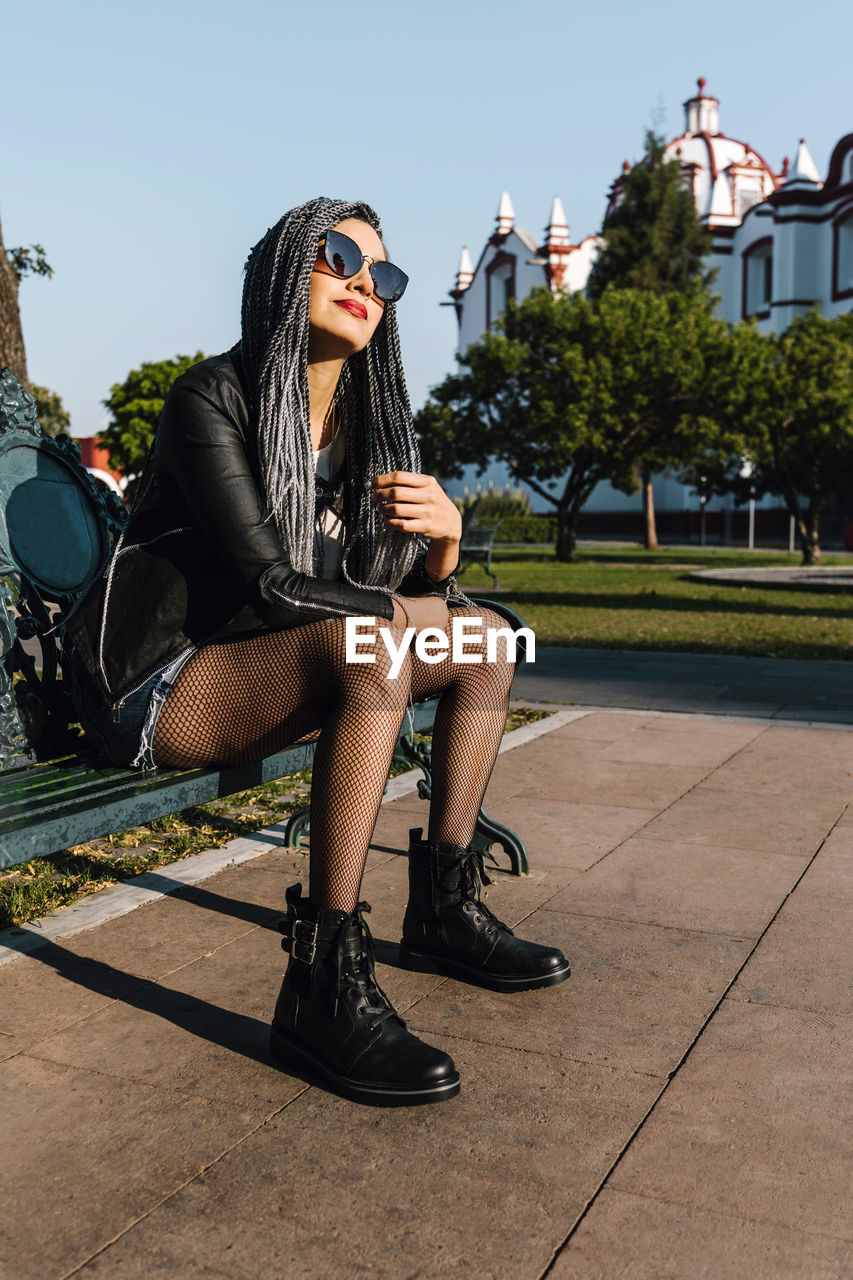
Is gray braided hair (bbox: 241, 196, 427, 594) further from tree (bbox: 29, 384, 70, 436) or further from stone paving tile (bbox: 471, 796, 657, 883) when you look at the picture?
tree (bbox: 29, 384, 70, 436)

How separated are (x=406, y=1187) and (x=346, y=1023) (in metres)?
0.38

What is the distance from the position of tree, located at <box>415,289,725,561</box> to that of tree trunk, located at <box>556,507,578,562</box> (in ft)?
0.09

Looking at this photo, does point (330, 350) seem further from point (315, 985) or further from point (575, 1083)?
point (575, 1083)

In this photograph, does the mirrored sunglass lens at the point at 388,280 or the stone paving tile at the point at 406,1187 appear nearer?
the stone paving tile at the point at 406,1187

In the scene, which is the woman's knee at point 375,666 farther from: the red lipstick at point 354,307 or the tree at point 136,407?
the tree at point 136,407

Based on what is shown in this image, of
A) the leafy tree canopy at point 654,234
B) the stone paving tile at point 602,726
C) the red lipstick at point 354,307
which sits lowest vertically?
the stone paving tile at point 602,726

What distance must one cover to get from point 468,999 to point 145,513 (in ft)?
4.09

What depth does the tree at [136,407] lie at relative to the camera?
3197 cm

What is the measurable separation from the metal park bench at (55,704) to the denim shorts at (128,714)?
11 centimetres

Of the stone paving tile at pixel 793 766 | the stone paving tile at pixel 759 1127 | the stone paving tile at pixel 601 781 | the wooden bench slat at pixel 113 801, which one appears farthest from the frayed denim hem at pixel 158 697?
the stone paving tile at pixel 793 766

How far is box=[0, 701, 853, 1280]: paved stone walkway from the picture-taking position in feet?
5.98

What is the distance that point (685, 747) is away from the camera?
575 centimetres

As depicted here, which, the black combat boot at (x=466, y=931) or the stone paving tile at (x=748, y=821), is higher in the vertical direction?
the black combat boot at (x=466, y=931)

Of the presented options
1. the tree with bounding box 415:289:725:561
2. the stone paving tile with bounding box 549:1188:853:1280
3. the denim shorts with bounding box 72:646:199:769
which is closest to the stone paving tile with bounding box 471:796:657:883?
the denim shorts with bounding box 72:646:199:769
